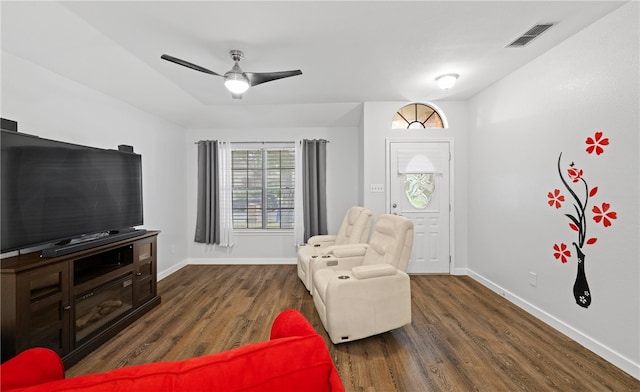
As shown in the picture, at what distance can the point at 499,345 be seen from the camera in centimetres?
224

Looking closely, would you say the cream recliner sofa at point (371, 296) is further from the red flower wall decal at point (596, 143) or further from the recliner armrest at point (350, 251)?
the red flower wall decal at point (596, 143)

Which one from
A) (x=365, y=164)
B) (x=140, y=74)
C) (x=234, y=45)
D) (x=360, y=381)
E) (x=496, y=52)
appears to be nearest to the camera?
(x=360, y=381)

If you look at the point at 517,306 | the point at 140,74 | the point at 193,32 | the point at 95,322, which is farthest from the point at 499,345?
the point at 140,74

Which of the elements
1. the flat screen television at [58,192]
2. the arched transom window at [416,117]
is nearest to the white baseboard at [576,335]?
the arched transom window at [416,117]

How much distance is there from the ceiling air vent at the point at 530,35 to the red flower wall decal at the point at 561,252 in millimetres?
1843

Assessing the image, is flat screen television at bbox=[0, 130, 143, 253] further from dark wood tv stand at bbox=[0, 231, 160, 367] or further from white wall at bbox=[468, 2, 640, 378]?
white wall at bbox=[468, 2, 640, 378]

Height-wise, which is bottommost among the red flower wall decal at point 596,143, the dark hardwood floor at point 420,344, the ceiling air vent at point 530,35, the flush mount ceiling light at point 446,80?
the dark hardwood floor at point 420,344

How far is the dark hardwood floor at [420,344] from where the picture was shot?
1.86 m

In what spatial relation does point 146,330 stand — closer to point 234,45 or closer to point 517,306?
point 234,45

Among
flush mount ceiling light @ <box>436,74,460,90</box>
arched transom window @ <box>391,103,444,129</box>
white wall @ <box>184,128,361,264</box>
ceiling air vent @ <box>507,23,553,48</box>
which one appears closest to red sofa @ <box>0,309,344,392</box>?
ceiling air vent @ <box>507,23,553,48</box>

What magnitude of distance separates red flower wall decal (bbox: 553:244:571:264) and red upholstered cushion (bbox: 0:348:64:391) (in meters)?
3.42

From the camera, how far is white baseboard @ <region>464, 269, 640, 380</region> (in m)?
1.92

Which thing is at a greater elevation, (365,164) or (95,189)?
(365,164)

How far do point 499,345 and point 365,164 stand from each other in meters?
2.57
